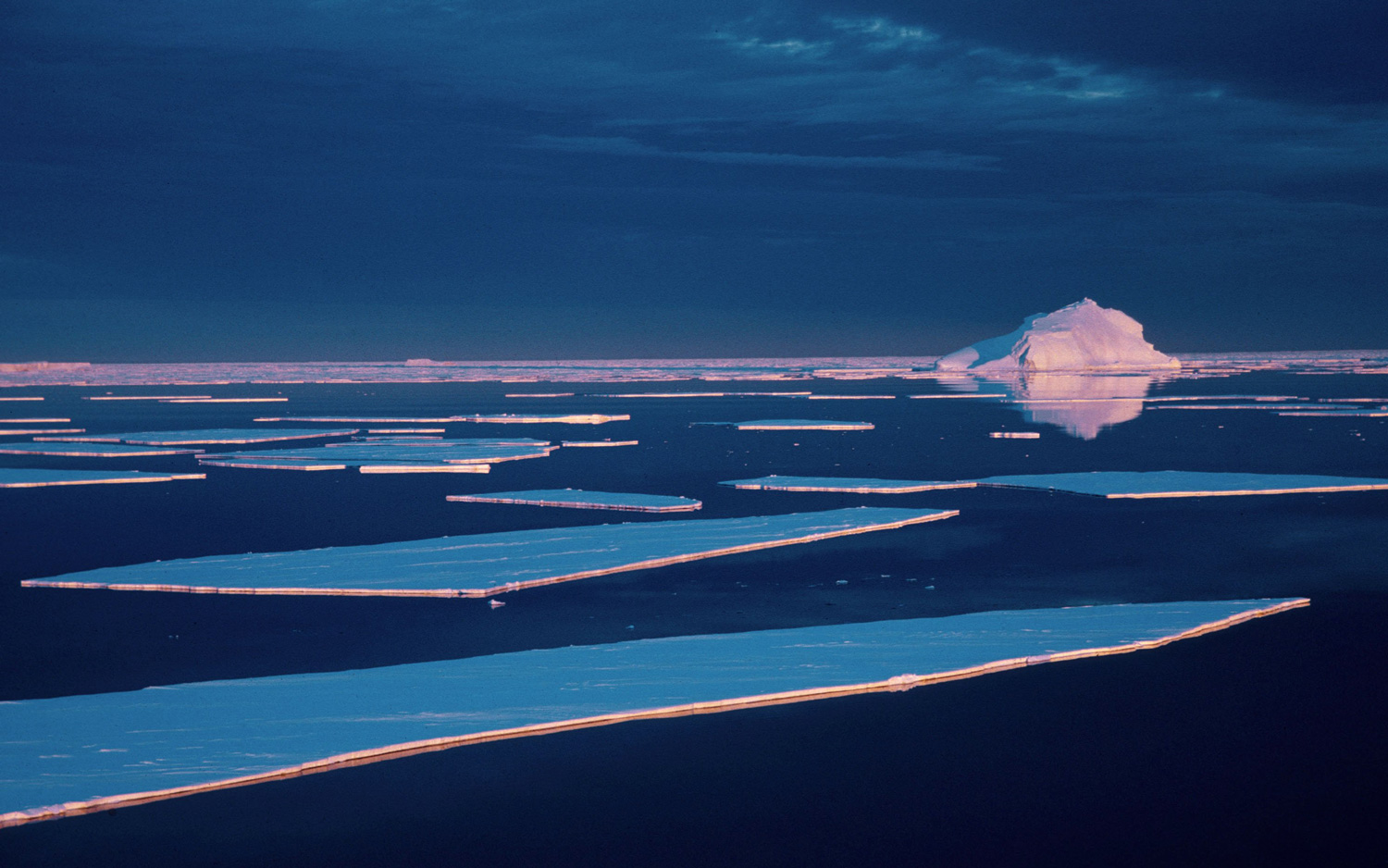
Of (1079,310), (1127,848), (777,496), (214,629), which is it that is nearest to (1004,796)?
(1127,848)

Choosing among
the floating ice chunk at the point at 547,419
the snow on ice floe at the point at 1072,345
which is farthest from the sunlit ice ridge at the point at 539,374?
the floating ice chunk at the point at 547,419

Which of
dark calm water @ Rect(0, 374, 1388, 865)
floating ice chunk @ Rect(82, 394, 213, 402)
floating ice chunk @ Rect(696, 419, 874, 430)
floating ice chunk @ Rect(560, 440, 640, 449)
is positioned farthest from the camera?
floating ice chunk @ Rect(82, 394, 213, 402)

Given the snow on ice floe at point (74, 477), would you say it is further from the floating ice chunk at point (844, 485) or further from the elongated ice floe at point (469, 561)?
the elongated ice floe at point (469, 561)

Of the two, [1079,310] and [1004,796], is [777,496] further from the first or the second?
[1079,310]

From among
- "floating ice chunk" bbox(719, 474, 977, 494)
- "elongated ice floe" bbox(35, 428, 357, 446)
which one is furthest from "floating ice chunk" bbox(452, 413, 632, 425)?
"floating ice chunk" bbox(719, 474, 977, 494)

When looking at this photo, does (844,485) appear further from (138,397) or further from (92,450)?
(138,397)

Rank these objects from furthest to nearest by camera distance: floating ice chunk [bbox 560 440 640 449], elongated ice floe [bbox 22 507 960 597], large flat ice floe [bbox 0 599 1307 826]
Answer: floating ice chunk [bbox 560 440 640 449], elongated ice floe [bbox 22 507 960 597], large flat ice floe [bbox 0 599 1307 826]

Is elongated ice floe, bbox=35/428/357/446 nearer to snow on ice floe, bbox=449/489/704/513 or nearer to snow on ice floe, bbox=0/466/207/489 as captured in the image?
snow on ice floe, bbox=0/466/207/489
